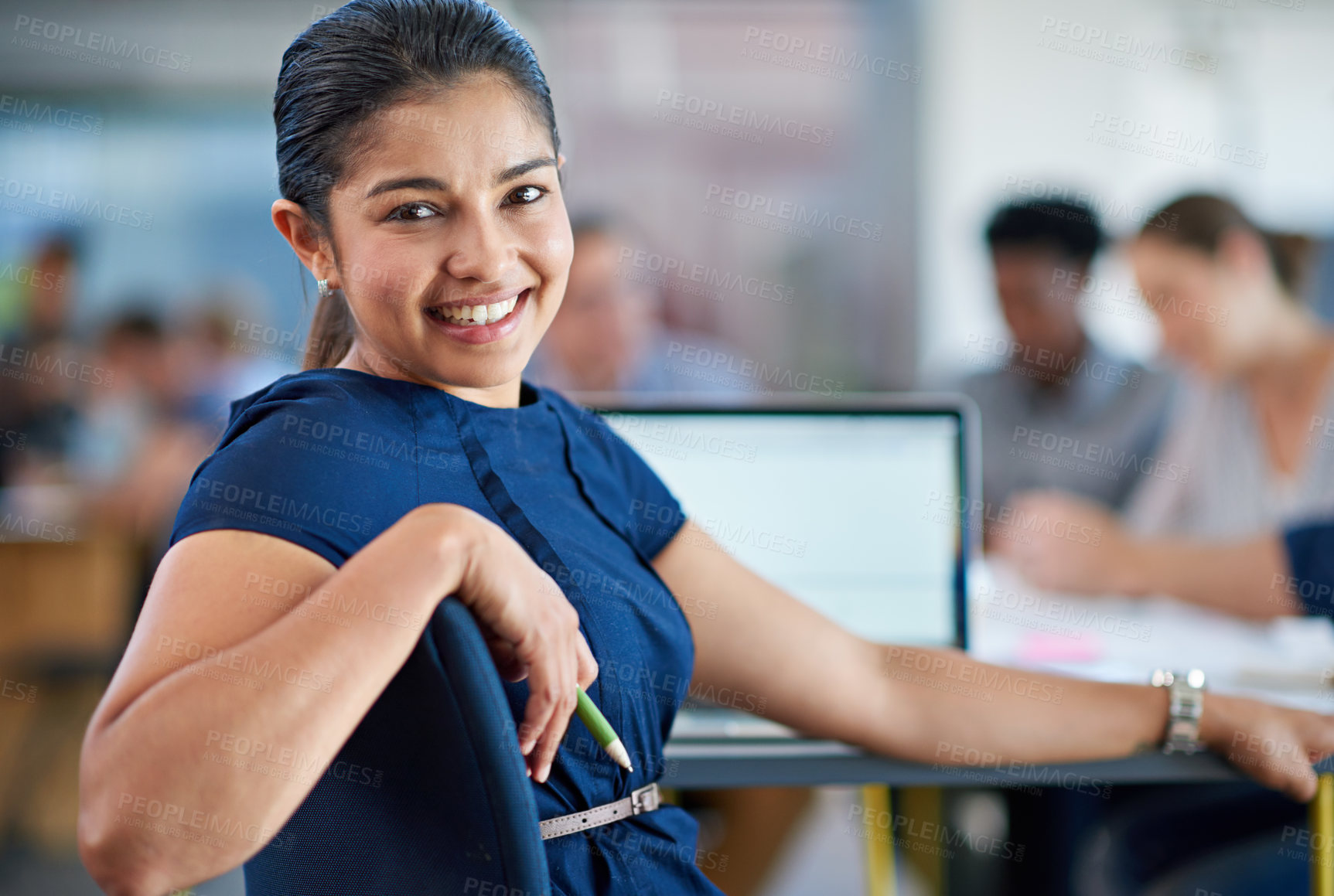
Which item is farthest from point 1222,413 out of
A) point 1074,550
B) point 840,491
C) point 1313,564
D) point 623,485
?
point 623,485

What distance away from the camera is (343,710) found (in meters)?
0.67

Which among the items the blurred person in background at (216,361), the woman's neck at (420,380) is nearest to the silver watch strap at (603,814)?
the woman's neck at (420,380)

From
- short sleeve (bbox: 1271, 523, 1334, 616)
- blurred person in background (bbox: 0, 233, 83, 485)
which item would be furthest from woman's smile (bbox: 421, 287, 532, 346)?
blurred person in background (bbox: 0, 233, 83, 485)

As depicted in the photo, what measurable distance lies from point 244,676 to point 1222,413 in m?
2.29

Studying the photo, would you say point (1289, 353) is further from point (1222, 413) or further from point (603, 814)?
point (603, 814)

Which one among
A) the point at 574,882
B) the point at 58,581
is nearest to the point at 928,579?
the point at 574,882

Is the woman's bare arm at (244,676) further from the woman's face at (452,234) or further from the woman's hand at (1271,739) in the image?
the woman's hand at (1271,739)

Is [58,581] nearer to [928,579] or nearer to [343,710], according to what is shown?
[928,579]

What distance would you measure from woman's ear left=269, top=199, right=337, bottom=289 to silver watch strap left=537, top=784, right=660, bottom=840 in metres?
0.48

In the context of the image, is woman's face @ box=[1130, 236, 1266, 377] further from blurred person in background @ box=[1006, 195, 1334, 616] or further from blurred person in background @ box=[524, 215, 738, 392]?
blurred person in background @ box=[524, 215, 738, 392]

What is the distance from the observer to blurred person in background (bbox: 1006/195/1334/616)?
7.28 ft

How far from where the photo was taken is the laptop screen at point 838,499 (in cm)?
151

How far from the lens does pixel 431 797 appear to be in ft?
2.47

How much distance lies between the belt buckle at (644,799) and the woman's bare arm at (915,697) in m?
0.19
